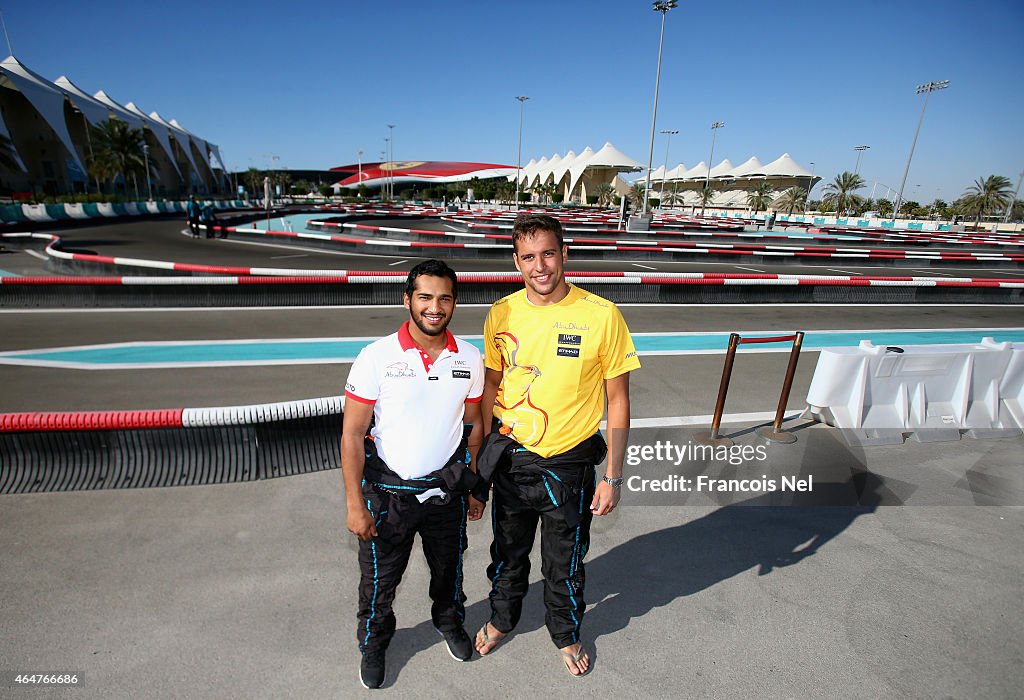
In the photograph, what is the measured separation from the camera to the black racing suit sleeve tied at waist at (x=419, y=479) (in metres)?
2.45

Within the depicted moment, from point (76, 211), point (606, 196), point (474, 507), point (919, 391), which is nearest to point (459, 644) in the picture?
point (474, 507)

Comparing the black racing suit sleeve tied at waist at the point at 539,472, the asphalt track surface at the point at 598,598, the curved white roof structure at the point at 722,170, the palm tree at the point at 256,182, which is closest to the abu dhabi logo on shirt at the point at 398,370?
the black racing suit sleeve tied at waist at the point at 539,472

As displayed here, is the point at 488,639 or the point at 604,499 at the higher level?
the point at 604,499

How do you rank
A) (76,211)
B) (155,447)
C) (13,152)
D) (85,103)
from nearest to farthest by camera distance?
(155,447)
(76,211)
(13,152)
(85,103)

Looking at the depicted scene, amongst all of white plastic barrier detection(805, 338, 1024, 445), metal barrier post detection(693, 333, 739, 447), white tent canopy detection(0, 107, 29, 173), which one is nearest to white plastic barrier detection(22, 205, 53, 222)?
white tent canopy detection(0, 107, 29, 173)

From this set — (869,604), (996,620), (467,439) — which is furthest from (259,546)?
(996,620)

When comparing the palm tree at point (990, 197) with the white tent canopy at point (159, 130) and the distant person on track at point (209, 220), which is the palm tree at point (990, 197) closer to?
the distant person on track at point (209, 220)

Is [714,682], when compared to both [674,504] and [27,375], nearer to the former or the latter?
[674,504]

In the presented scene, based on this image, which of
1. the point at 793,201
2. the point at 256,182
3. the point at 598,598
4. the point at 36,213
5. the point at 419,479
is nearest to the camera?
the point at 419,479

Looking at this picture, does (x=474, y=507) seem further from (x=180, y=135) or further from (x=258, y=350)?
(x=180, y=135)

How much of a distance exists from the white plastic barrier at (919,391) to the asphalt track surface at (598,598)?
0.50 metres

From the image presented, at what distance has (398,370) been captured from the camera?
7.75 ft

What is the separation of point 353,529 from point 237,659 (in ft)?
3.44

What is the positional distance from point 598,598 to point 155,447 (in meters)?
3.77
